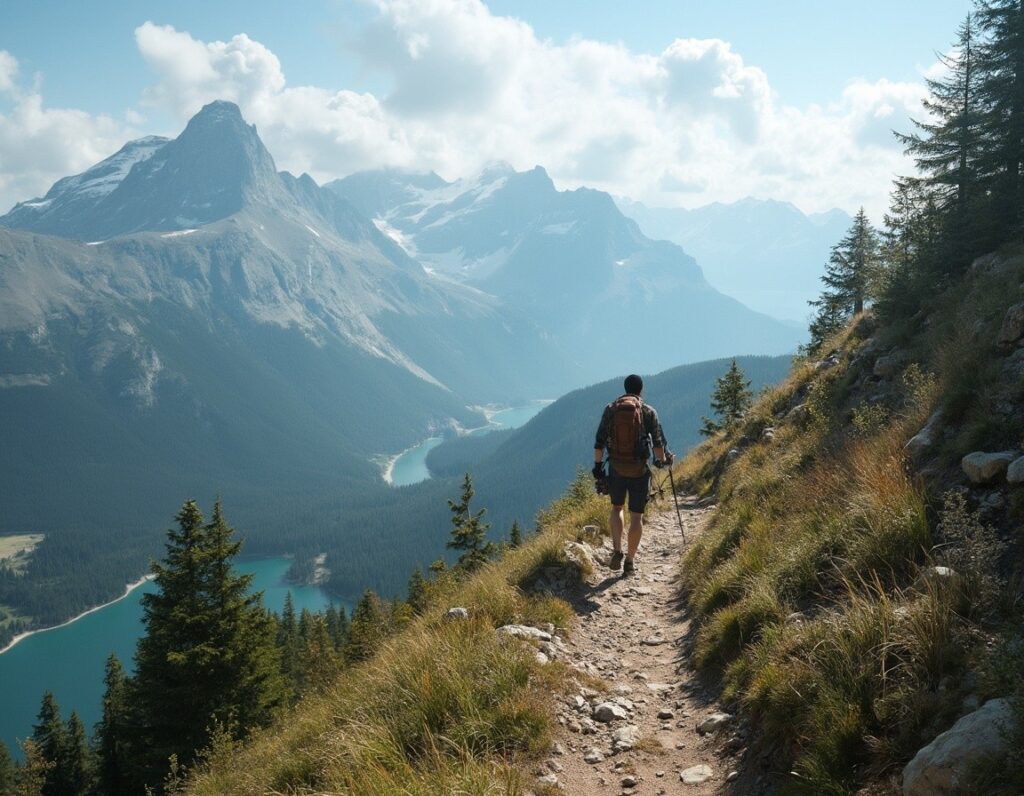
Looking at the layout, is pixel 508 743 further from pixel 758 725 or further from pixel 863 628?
pixel 863 628

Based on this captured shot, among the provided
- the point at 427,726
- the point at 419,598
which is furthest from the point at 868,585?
the point at 419,598

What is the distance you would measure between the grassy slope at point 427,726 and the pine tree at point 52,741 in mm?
44086

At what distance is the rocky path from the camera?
509cm

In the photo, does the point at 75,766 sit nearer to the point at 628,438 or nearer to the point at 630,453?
the point at 630,453

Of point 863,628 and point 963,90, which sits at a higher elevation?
point 963,90

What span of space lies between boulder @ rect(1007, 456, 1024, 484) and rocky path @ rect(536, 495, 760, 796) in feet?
11.2

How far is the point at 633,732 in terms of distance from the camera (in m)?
5.86

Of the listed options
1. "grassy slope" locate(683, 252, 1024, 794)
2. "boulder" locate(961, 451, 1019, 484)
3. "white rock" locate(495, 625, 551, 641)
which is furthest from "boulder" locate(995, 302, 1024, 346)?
"white rock" locate(495, 625, 551, 641)

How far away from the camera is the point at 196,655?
21641 mm

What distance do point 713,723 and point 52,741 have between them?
50564 millimetres

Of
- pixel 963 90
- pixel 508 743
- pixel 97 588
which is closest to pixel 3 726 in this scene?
pixel 97 588

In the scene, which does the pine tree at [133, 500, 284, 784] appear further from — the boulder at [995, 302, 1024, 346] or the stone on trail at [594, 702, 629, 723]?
the boulder at [995, 302, 1024, 346]

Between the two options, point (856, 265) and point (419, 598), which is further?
point (856, 265)

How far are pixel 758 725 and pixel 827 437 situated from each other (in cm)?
766
